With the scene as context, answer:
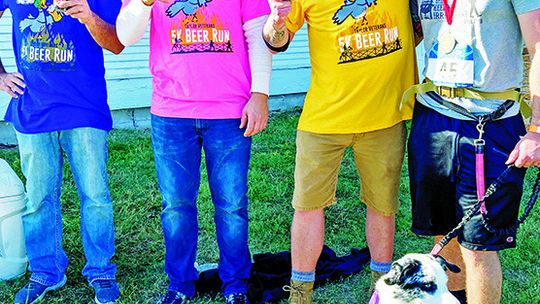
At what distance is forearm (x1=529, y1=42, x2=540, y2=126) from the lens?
8.47 ft

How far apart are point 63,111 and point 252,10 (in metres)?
1.16

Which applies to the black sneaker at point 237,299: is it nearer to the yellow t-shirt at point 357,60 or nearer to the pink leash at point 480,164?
the yellow t-shirt at point 357,60

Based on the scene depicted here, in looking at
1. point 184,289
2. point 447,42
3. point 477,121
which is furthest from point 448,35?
point 184,289

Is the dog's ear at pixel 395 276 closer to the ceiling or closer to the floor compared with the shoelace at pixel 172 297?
closer to the ceiling

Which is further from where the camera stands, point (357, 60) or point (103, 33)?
point (103, 33)

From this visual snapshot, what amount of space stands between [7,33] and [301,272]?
5.12 metres

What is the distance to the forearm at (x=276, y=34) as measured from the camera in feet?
9.92

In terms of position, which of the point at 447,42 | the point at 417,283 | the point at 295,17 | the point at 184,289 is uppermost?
the point at 295,17

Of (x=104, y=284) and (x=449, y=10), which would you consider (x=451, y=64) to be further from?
(x=104, y=284)

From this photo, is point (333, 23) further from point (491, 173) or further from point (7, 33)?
point (7, 33)

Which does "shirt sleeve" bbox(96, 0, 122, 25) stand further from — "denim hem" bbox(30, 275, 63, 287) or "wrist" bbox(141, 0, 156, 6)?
"denim hem" bbox(30, 275, 63, 287)

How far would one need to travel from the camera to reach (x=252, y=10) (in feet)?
10.6

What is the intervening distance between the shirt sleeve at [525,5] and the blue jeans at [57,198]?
221 centimetres

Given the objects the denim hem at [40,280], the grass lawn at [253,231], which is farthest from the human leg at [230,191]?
the denim hem at [40,280]
